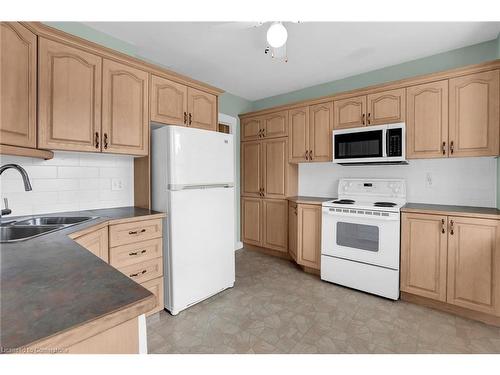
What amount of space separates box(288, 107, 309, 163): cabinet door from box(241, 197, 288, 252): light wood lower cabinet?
0.68 m

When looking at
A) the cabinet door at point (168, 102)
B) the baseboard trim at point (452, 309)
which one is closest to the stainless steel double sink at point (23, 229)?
the cabinet door at point (168, 102)

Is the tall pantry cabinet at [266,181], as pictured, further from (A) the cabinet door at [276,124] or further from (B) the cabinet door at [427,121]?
(B) the cabinet door at [427,121]

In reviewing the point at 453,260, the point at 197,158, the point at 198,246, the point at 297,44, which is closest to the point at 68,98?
the point at 197,158

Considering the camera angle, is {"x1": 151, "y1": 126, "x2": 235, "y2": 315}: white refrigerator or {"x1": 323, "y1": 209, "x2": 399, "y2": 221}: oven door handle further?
{"x1": 323, "y1": 209, "x2": 399, "y2": 221}: oven door handle

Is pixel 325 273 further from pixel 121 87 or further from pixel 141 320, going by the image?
pixel 121 87

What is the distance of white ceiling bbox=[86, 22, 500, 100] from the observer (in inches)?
89.4

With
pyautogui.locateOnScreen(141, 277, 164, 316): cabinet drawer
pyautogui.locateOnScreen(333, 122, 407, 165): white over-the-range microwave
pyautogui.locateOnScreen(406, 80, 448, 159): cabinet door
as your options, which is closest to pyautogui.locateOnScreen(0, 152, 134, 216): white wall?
pyautogui.locateOnScreen(141, 277, 164, 316): cabinet drawer

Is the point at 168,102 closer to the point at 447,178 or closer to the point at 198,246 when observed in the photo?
the point at 198,246

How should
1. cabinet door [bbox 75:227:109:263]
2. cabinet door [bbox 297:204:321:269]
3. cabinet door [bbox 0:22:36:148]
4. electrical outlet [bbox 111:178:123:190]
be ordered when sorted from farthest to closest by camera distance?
cabinet door [bbox 297:204:321:269] < electrical outlet [bbox 111:178:123:190] < cabinet door [bbox 75:227:109:263] < cabinet door [bbox 0:22:36:148]

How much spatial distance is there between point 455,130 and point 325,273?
1941 millimetres

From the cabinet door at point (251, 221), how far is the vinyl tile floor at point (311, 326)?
4.25ft

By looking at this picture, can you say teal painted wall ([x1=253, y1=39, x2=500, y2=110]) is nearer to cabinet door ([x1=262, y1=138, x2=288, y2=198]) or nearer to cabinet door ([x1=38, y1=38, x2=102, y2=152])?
cabinet door ([x1=262, y1=138, x2=288, y2=198])

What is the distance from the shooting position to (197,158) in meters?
2.34
